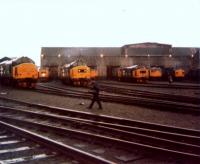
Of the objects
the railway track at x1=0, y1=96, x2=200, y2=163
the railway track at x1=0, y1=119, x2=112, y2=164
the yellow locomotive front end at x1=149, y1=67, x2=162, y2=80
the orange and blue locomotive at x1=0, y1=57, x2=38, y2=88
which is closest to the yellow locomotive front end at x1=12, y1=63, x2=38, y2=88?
the orange and blue locomotive at x1=0, y1=57, x2=38, y2=88

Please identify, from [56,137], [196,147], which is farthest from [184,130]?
[56,137]

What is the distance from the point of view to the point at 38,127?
9836mm

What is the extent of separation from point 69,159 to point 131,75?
112ft

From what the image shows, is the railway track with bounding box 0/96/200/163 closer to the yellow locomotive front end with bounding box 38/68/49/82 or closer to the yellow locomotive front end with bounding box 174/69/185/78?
the yellow locomotive front end with bounding box 38/68/49/82

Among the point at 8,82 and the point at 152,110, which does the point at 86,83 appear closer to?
the point at 8,82

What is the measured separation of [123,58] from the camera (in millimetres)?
57000

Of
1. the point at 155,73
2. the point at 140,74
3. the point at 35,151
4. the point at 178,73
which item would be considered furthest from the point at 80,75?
the point at 35,151

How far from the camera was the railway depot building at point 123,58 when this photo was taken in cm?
5644

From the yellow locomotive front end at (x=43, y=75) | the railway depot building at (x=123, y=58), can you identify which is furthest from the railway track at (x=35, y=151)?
the railway depot building at (x=123, y=58)

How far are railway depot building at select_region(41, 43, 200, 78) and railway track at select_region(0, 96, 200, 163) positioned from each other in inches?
1725

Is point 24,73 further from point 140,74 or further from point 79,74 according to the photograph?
point 140,74

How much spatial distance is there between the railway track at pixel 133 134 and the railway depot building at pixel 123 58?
43.8m

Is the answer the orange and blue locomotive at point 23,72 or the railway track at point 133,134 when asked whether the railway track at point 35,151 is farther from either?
the orange and blue locomotive at point 23,72

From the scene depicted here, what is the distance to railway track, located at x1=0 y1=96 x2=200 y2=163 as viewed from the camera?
669cm
